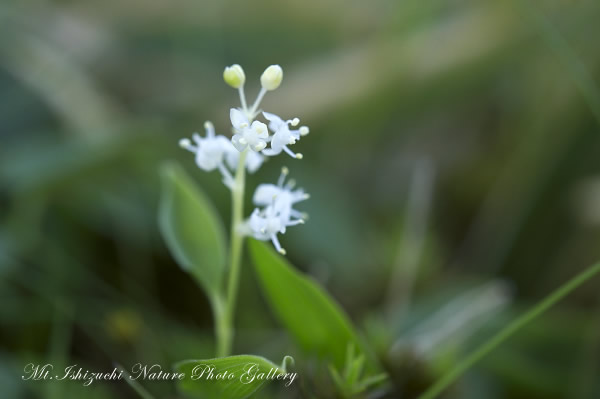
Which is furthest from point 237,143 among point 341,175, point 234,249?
point 341,175

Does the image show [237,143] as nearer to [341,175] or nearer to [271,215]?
[271,215]

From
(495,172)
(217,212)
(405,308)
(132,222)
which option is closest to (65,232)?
(132,222)

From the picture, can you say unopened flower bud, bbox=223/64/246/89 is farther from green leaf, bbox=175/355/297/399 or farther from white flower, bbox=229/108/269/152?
green leaf, bbox=175/355/297/399

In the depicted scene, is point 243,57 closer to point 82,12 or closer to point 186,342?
point 82,12

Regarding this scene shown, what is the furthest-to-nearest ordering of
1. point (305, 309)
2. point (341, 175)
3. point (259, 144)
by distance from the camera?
1. point (341, 175)
2. point (305, 309)
3. point (259, 144)

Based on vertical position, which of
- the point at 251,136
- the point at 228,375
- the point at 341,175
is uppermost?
the point at 341,175

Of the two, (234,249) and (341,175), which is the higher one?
(341,175)

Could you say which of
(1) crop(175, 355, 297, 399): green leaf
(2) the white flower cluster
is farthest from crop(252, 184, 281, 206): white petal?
(1) crop(175, 355, 297, 399): green leaf
